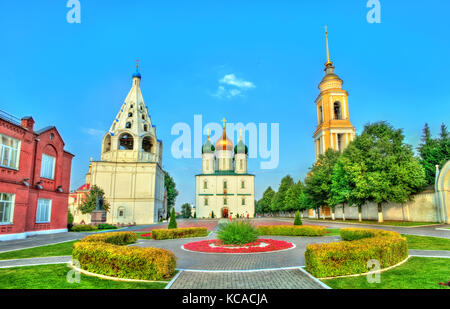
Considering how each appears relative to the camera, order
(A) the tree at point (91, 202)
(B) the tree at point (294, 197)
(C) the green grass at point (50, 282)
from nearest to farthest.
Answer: (C) the green grass at point (50, 282) → (A) the tree at point (91, 202) → (B) the tree at point (294, 197)

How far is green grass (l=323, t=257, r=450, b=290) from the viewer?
6.79 metres

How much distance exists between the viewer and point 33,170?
21672mm

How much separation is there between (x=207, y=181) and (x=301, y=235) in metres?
45.4

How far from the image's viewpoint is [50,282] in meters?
7.21

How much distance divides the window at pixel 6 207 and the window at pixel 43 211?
3198mm

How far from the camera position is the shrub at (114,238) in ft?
40.8

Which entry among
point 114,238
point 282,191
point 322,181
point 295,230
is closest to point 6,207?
point 114,238

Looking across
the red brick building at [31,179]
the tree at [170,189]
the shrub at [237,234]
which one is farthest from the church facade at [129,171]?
the shrub at [237,234]

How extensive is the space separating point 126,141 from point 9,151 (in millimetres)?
29686

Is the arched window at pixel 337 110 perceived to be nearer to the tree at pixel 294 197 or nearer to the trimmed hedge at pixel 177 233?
the tree at pixel 294 197

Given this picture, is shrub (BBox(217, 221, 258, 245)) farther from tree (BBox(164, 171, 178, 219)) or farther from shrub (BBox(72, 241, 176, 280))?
tree (BBox(164, 171, 178, 219))

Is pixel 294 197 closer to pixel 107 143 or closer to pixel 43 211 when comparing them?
pixel 107 143
